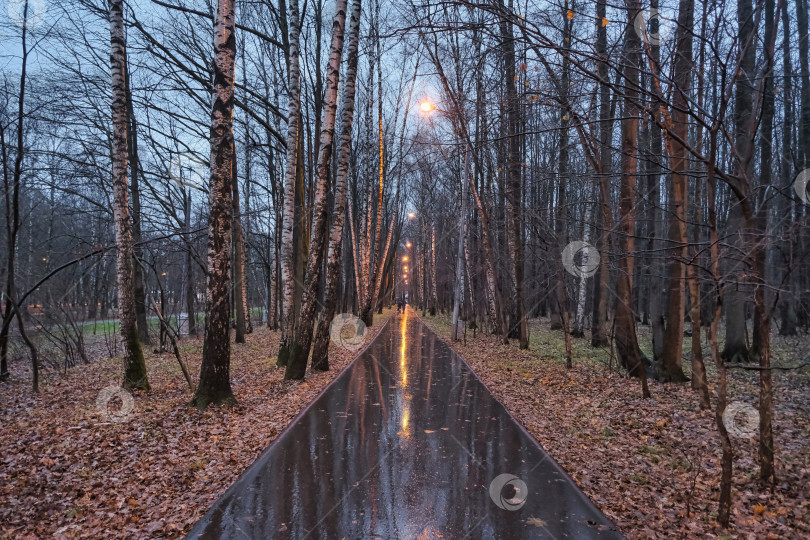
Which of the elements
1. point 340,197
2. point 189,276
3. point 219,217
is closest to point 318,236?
point 340,197

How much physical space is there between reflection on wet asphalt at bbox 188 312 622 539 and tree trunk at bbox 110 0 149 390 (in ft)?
13.1

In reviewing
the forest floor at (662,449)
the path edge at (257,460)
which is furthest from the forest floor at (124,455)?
the forest floor at (662,449)

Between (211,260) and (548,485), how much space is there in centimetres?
614

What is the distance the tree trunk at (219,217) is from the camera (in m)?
7.62

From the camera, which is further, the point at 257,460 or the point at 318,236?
the point at 318,236

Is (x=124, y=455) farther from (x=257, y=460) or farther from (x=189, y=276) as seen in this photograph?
(x=189, y=276)

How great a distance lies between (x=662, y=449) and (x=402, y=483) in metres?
3.46

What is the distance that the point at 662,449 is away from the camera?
5.68m

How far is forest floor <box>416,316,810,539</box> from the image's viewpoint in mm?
3973

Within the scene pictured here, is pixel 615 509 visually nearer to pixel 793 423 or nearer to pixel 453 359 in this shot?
pixel 793 423

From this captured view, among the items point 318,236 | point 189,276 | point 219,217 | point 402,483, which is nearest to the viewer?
point 402,483

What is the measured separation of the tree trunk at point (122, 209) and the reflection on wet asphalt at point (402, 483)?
4.00m

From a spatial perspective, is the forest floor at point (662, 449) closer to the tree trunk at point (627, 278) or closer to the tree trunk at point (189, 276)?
the tree trunk at point (627, 278)

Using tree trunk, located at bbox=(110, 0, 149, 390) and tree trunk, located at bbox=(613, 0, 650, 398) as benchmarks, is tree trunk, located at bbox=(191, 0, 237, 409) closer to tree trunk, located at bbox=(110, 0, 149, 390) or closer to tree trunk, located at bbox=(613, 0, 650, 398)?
tree trunk, located at bbox=(110, 0, 149, 390)
